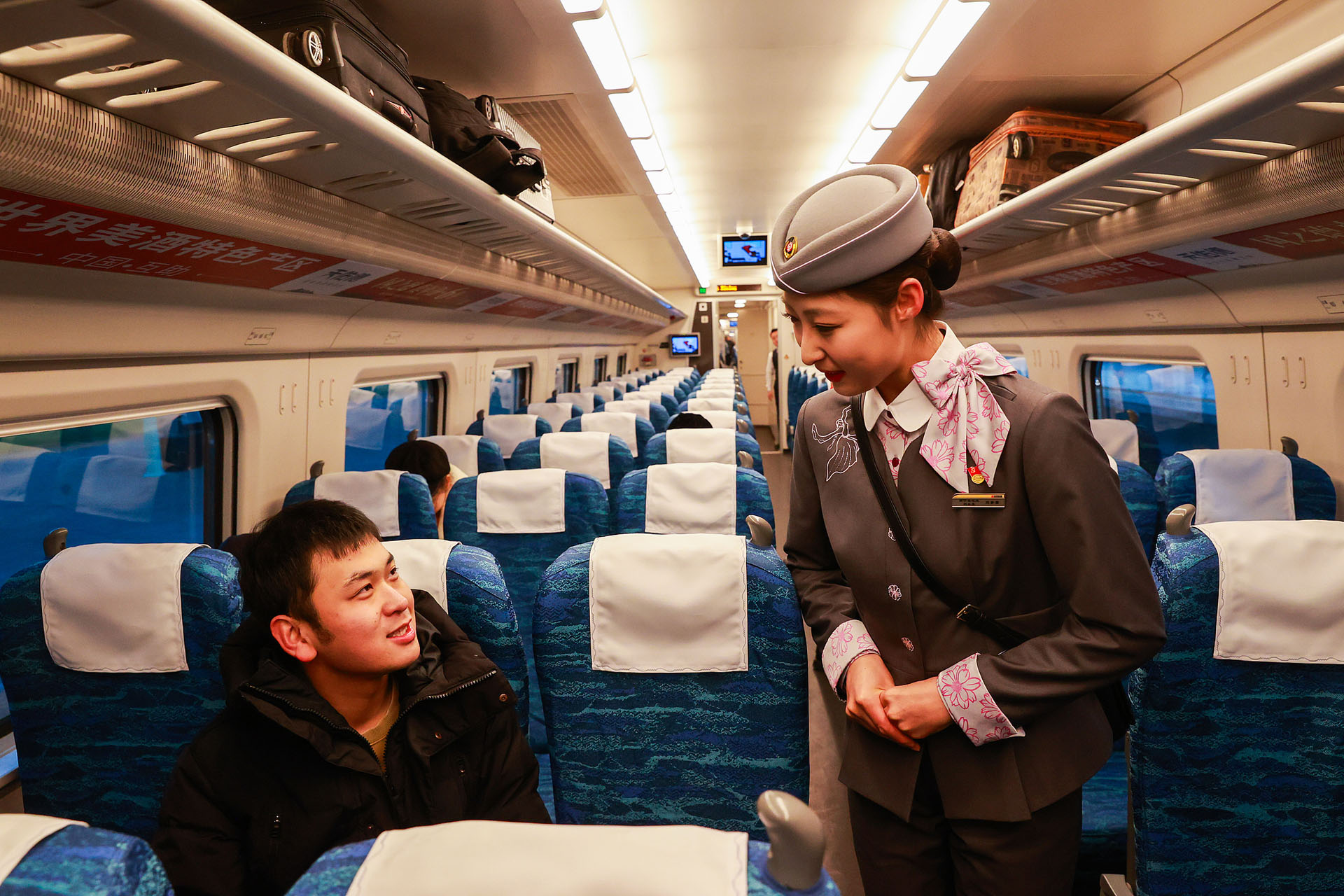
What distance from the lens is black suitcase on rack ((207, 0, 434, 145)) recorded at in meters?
2.34

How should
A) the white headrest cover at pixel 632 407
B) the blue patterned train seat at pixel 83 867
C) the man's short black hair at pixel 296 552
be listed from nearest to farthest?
1. the blue patterned train seat at pixel 83 867
2. the man's short black hair at pixel 296 552
3. the white headrest cover at pixel 632 407

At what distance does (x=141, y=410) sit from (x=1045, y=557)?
3365 mm

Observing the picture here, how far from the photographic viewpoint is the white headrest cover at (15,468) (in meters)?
2.61

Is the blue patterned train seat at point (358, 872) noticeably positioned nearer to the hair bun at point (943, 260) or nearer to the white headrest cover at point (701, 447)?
the hair bun at point (943, 260)

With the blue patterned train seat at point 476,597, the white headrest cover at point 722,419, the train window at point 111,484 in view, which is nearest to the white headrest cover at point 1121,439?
the white headrest cover at point 722,419

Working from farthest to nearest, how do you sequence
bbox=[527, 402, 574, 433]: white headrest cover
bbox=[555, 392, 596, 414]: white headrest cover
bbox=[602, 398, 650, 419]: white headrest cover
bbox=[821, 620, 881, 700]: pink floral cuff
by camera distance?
bbox=[555, 392, 596, 414]: white headrest cover < bbox=[527, 402, 574, 433]: white headrest cover < bbox=[602, 398, 650, 419]: white headrest cover < bbox=[821, 620, 881, 700]: pink floral cuff

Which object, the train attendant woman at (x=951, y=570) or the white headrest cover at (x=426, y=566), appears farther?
the white headrest cover at (x=426, y=566)

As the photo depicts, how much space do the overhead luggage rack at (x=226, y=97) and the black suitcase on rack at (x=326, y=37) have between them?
0.77 feet

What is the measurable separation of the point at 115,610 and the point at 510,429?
453 cm

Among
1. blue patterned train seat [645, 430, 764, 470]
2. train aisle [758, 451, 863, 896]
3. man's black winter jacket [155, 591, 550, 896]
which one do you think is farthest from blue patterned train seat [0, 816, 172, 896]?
blue patterned train seat [645, 430, 764, 470]

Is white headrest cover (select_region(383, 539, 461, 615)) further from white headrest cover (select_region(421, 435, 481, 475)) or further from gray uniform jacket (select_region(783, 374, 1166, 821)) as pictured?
white headrest cover (select_region(421, 435, 481, 475))

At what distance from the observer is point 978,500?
120 cm

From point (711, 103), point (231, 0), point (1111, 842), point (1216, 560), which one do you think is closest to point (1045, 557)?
point (1216, 560)

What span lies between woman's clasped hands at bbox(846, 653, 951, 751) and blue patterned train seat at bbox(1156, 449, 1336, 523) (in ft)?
9.44
